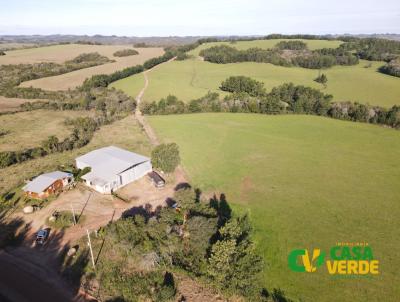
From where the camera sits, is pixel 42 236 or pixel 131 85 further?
pixel 131 85

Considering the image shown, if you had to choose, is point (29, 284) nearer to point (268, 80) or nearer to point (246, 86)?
point (246, 86)

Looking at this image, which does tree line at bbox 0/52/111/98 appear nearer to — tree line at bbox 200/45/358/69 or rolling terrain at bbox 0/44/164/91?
rolling terrain at bbox 0/44/164/91

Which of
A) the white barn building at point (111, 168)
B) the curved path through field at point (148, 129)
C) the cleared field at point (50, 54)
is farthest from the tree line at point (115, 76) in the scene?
the white barn building at point (111, 168)

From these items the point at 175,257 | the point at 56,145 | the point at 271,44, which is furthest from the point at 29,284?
the point at 271,44

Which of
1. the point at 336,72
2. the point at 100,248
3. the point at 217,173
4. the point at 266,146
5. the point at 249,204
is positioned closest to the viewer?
the point at 100,248

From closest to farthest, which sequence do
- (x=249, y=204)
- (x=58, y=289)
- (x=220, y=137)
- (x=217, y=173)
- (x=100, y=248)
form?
(x=58, y=289), (x=100, y=248), (x=249, y=204), (x=217, y=173), (x=220, y=137)

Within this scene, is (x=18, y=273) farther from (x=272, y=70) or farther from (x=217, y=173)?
(x=272, y=70)

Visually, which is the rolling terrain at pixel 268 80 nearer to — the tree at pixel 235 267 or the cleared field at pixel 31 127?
→ the cleared field at pixel 31 127

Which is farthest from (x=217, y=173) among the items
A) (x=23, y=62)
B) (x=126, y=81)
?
(x=23, y=62)
